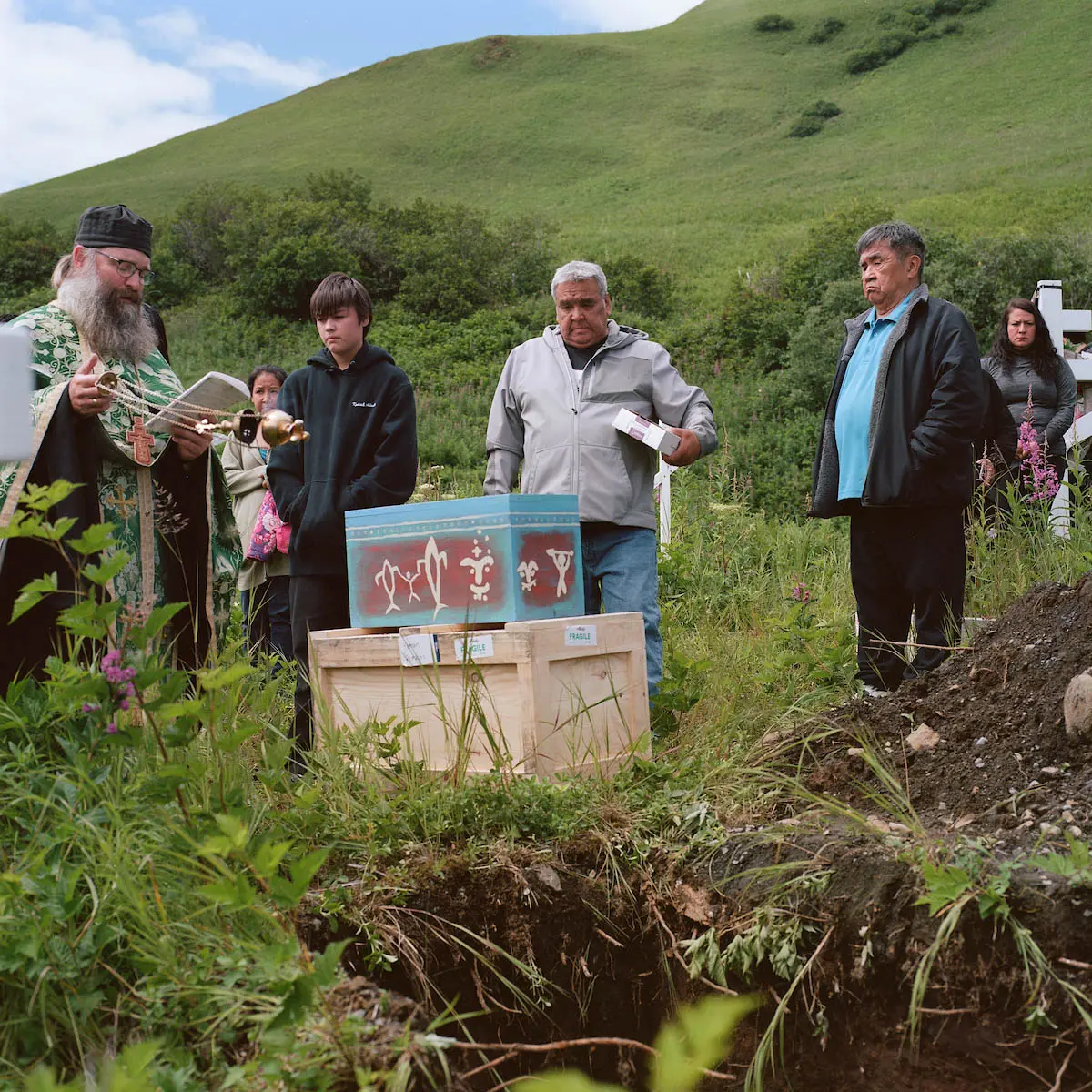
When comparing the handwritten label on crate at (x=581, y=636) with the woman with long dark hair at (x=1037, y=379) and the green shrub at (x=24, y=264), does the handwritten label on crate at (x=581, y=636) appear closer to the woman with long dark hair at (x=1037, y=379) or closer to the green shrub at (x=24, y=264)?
the woman with long dark hair at (x=1037, y=379)

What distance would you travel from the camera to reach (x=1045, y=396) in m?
6.59

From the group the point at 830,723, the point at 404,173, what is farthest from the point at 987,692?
the point at 404,173

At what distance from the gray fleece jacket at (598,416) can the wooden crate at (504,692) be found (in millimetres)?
708

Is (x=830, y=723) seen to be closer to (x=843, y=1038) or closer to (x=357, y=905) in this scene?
(x=843, y=1038)

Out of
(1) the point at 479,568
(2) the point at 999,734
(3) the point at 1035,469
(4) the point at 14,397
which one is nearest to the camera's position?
(4) the point at 14,397

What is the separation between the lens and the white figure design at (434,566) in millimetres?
3631

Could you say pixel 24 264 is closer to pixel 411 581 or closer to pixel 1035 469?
pixel 1035 469

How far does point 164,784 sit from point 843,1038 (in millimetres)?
1674

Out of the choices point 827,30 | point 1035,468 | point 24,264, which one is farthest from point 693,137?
point 1035,468

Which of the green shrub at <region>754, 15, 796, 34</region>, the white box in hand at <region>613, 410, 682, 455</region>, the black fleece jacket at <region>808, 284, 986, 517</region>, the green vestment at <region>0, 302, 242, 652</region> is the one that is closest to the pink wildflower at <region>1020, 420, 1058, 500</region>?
the black fleece jacket at <region>808, 284, 986, 517</region>

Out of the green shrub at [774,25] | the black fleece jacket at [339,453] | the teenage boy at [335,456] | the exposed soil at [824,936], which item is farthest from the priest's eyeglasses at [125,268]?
the green shrub at [774,25]

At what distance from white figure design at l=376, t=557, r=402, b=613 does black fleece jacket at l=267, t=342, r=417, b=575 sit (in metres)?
0.52

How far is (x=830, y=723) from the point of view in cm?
381

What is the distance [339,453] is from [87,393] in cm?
104
